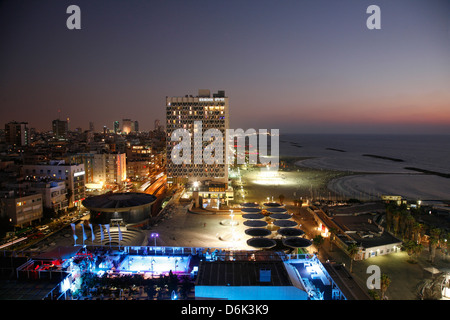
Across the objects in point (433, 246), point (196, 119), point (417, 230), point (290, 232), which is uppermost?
point (196, 119)

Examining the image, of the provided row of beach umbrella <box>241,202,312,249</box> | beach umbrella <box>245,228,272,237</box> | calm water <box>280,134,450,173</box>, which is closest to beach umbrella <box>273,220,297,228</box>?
row of beach umbrella <box>241,202,312,249</box>

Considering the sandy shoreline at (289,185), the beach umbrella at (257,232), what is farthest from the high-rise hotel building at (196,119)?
the beach umbrella at (257,232)

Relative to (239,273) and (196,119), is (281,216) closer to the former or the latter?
(239,273)

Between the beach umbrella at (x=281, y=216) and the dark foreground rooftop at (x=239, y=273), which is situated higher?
the dark foreground rooftop at (x=239, y=273)

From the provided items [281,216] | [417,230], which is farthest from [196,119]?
[417,230]

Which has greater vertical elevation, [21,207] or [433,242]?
[21,207]

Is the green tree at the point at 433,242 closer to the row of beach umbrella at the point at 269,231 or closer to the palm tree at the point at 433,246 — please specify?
the palm tree at the point at 433,246

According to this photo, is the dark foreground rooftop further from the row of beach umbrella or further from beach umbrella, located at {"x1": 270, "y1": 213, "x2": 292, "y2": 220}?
beach umbrella, located at {"x1": 270, "y1": 213, "x2": 292, "y2": 220}

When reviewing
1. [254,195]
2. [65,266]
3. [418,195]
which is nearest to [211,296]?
[65,266]

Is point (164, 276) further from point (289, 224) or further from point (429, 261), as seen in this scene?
point (429, 261)
